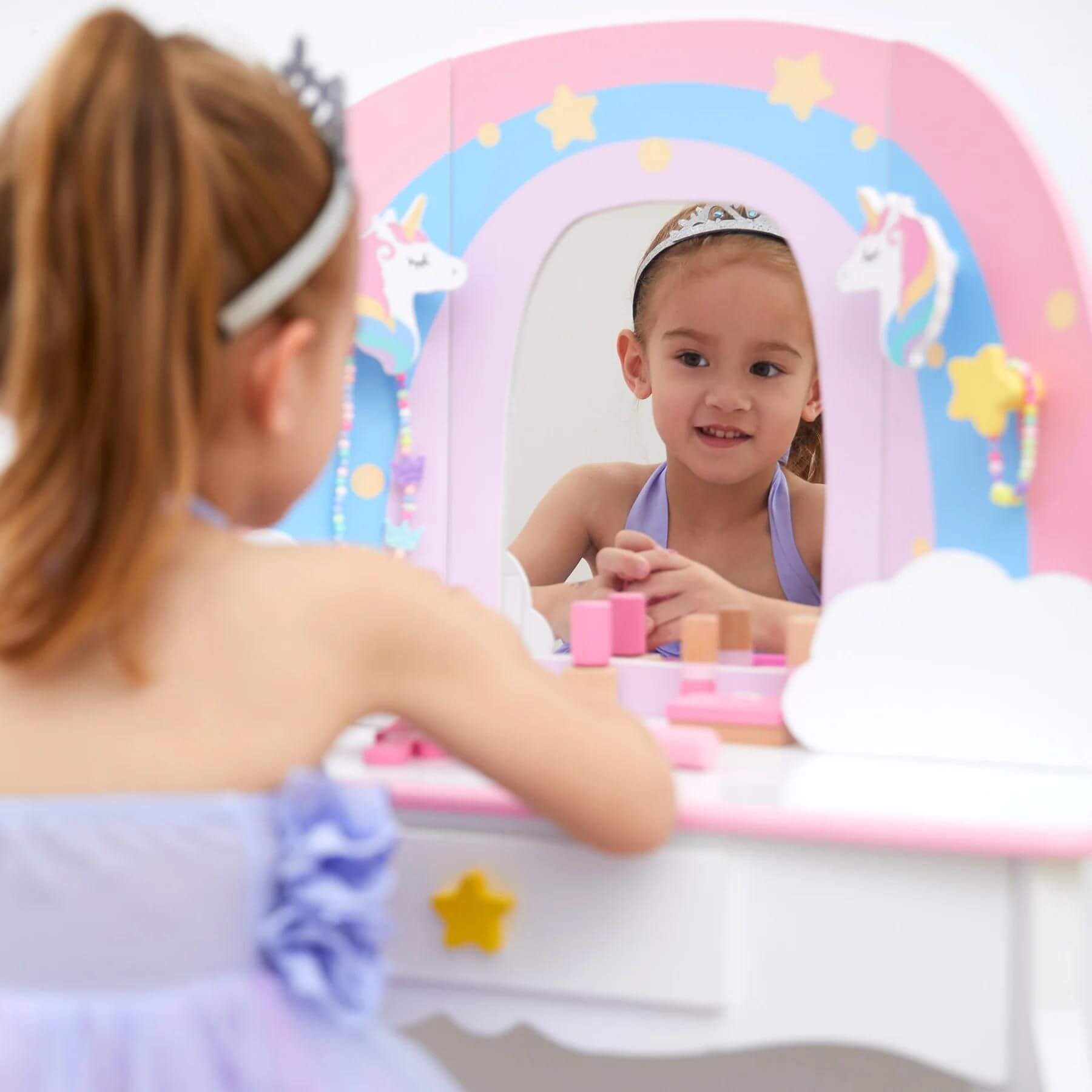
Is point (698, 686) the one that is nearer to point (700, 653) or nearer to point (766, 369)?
point (700, 653)

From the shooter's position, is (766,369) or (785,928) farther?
(766,369)

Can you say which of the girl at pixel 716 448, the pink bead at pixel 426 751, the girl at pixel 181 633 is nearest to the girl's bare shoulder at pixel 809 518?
the girl at pixel 716 448

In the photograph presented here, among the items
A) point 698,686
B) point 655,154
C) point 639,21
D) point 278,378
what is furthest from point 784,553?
point 278,378

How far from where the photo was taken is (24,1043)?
1.89 ft

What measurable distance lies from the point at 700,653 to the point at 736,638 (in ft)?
0.12

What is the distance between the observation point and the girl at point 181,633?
22.2 inches

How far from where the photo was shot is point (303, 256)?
615 millimetres

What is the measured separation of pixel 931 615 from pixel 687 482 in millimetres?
258

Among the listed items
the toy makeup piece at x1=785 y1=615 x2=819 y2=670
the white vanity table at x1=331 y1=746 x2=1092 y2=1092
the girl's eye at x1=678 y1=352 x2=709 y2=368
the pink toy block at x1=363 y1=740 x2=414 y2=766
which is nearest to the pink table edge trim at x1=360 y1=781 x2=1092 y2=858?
the white vanity table at x1=331 y1=746 x2=1092 y2=1092

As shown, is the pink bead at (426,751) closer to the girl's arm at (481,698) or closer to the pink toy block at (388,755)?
the pink toy block at (388,755)

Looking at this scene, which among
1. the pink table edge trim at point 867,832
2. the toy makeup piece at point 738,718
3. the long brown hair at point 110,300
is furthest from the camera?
the toy makeup piece at point 738,718

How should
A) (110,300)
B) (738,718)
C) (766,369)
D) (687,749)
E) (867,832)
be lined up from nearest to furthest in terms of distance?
(110,300) < (867,832) < (687,749) < (738,718) < (766,369)

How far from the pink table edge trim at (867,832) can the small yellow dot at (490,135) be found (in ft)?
2.05

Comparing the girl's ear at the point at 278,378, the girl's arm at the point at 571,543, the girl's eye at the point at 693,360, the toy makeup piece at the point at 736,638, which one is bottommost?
the toy makeup piece at the point at 736,638
